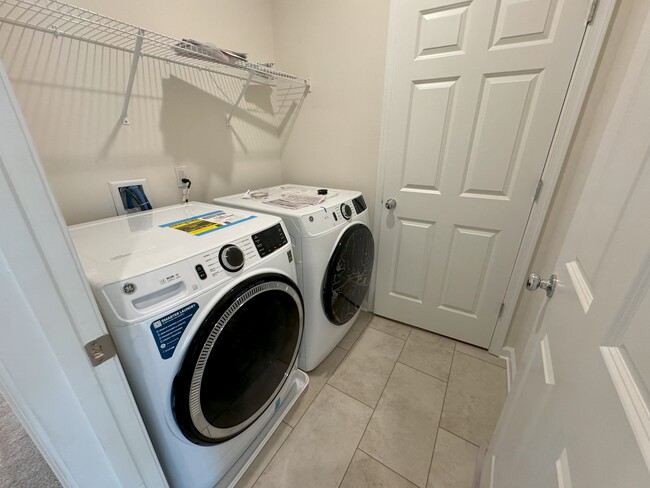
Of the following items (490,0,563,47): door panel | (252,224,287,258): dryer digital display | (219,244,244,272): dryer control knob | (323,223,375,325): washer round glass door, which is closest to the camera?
(219,244,244,272): dryer control knob

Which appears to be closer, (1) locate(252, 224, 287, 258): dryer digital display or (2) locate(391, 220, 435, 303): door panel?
(1) locate(252, 224, 287, 258): dryer digital display

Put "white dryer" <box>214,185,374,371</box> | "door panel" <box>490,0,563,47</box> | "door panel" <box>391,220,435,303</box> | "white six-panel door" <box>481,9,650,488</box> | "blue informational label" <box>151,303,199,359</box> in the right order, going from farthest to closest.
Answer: "door panel" <box>391,220,435,303</box>, "white dryer" <box>214,185,374,371</box>, "door panel" <box>490,0,563,47</box>, "blue informational label" <box>151,303,199,359</box>, "white six-panel door" <box>481,9,650,488</box>

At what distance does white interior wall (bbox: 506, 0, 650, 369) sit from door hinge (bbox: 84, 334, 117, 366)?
1.20 metres

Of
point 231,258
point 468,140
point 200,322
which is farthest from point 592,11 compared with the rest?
point 200,322

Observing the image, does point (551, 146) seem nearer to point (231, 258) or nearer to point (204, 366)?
point (231, 258)

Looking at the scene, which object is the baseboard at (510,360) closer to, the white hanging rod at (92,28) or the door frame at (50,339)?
the door frame at (50,339)

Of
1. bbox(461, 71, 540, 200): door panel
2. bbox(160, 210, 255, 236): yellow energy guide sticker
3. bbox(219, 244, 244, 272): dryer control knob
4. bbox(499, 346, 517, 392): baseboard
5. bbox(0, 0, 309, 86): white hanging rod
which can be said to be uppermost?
bbox(0, 0, 309, 86): white hanging rod

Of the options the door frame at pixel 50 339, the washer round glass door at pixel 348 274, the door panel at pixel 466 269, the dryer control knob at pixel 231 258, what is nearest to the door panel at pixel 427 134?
the door panel at pixel 466 269

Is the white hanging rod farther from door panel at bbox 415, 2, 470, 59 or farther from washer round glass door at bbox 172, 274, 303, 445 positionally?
washer round glass door at bbox 172, 274, 303, 445

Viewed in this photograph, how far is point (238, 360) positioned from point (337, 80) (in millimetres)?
1678

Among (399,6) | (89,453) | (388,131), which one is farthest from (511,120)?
(89,453)

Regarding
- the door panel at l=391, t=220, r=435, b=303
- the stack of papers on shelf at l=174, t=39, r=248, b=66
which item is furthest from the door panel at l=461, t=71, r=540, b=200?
the stack of papers on shelf at l=174, t=39, r=248, b=66

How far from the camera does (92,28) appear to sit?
96cm

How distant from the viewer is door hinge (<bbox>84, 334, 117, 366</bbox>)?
521 millimetres
